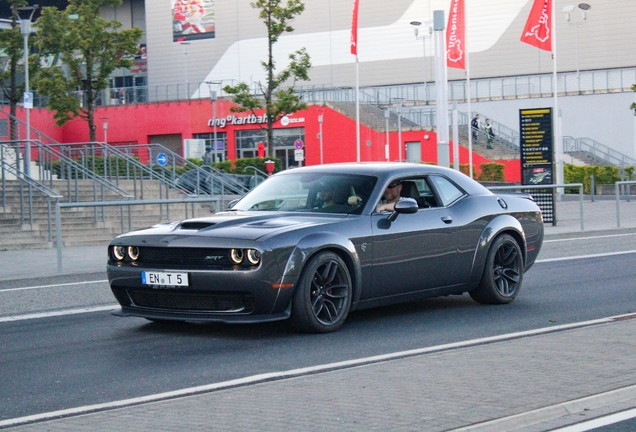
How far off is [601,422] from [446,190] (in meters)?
4.75

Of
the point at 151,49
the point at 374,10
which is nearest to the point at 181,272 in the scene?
the point at 374,10

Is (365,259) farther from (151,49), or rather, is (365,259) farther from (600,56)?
(151,49)

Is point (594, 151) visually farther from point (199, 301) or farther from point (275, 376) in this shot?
point (275, 376)

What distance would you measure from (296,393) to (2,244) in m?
15.2

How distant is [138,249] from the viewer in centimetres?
843

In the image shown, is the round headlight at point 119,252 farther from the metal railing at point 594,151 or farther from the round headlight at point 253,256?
the metal railing at point 594,151

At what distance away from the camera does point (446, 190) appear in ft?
32.6

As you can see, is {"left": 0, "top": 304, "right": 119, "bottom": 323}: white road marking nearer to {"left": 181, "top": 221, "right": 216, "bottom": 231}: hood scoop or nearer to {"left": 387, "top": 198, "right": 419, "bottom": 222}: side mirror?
{"left": 181, "top": 221, "right": 216, "bottom": 231}: hood scoop

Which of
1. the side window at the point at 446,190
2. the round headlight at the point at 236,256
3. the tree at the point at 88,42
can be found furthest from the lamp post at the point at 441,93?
the tree at the point at 88,42

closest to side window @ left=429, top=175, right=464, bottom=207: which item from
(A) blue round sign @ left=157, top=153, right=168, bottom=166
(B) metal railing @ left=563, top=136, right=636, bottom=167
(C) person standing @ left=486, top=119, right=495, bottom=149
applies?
(A) blue round sign @ left=157, top=153, right=168, bottom=166

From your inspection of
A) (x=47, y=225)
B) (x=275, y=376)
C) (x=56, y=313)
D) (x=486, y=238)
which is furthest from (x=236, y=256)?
(x=47, y=225)

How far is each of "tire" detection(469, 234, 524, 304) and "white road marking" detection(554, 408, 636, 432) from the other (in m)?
4.48

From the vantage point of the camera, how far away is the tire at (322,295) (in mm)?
8195

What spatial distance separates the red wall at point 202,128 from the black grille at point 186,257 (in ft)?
166
